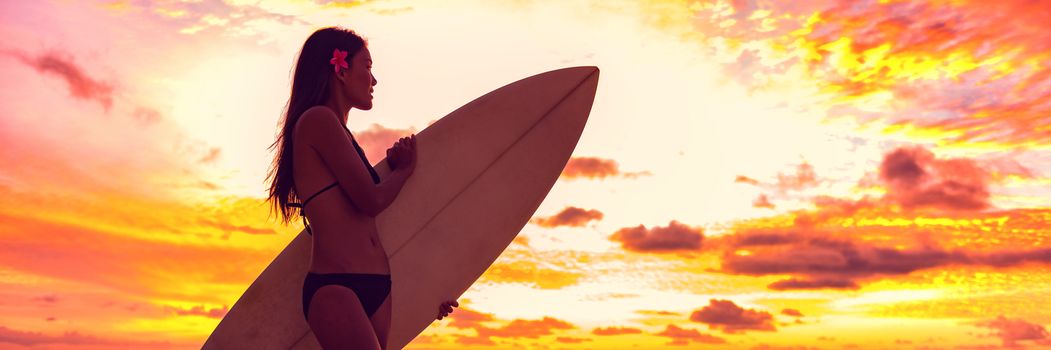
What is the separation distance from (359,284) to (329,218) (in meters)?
0.25

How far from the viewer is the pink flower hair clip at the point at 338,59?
128 inches

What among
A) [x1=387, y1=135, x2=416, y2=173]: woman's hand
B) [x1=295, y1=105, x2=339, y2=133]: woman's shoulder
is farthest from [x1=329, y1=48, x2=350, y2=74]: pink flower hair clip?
[x1=387, y1=135, x2=416, y2=173]: woman's hand

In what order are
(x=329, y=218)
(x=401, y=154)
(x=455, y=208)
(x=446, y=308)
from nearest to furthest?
(x=329, y=218)
(x=401, y=154)
(x=446, y=308)
(x=455, y=208)

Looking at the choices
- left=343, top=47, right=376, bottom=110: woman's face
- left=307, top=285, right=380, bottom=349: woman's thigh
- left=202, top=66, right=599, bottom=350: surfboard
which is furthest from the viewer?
left=202, top=66, right=599, bottom=350: surfboard

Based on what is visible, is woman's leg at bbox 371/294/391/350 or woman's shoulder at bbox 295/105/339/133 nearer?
woman's shoulder at bbox 295/105/339/133

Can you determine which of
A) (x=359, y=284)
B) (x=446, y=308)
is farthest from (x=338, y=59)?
(x=446, y=308)

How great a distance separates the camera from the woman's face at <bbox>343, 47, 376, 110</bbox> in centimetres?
327

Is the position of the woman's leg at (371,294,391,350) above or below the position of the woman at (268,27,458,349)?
below

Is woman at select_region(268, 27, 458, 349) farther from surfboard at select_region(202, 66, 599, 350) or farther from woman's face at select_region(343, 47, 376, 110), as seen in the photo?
surfboard at select_region(202, 66, 599, 350)

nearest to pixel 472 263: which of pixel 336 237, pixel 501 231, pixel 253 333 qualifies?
pixel 501 231

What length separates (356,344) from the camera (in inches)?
115

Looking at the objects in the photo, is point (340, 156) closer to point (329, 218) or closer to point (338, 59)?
point (329, 218)

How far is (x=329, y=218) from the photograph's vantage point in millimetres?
3029

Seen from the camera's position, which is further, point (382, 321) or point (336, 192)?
point (382, 321)
